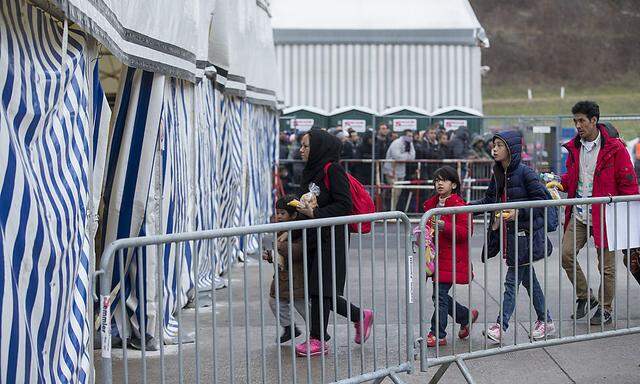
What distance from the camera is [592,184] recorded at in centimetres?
925

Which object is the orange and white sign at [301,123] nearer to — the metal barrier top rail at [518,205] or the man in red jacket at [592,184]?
the man in red jacket at [592,184]

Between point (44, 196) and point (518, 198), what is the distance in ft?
13.5

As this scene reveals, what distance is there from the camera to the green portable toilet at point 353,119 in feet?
76.8

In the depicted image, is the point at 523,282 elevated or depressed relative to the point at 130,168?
depressed

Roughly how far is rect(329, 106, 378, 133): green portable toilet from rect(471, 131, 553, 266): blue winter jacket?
47.6ft

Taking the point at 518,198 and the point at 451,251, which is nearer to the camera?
the point at 451,251

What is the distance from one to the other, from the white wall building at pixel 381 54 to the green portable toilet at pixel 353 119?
4540 mm

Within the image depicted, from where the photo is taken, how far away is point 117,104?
857 cm

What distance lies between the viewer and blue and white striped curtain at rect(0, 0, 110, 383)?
5.07 meters

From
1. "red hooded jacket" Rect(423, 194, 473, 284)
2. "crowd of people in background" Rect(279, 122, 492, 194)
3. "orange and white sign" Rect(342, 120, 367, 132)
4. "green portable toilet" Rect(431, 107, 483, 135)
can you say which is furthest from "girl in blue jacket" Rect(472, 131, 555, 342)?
"orange and white sign" Rect(342, 120, 367, 132)

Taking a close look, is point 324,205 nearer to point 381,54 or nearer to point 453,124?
point 453,124

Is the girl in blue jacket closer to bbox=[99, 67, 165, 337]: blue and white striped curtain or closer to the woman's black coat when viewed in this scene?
the woman's black coat

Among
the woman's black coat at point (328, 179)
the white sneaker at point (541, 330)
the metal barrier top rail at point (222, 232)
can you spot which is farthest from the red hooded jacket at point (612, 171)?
the metal barrier top rail at point (222, 232)

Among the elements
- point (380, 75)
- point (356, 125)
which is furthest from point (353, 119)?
point (380, 75)
